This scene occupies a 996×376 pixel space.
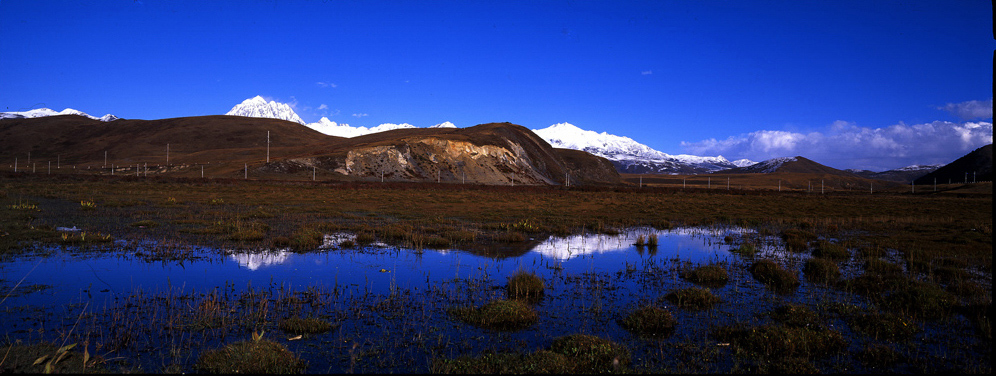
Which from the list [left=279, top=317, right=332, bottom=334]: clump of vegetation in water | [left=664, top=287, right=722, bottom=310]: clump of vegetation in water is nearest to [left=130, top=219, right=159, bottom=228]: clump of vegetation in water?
[left=279, top=317, right=332, bottom=334]: clump of vegetation in water

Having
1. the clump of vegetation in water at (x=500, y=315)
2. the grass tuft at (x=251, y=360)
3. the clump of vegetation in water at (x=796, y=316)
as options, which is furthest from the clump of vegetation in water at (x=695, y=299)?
the grass tuft at (x=251, y=360)

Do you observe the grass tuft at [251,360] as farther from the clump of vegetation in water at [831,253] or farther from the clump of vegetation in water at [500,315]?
the clump of vegetation in water at [831,253]

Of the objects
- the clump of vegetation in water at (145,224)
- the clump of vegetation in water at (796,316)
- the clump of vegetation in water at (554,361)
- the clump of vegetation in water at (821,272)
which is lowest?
the clump of vegetation in water at (554,361)

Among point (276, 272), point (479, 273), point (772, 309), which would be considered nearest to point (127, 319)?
point (276, 272)

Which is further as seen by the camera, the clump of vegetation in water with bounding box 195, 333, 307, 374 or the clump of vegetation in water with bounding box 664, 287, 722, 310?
the clump of vegetation in water with bounding box 664, 287, 722, 310

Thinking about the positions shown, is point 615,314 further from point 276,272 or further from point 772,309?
point 276,272

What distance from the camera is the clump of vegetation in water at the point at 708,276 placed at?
12.4 metres

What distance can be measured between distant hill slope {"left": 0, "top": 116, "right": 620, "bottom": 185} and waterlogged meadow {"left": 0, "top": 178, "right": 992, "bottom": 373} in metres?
79.3

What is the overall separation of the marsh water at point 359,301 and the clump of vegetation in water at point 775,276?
30 cm

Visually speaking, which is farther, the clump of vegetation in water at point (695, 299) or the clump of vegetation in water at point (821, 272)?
the clump of vegetation in water at point (821, 272)

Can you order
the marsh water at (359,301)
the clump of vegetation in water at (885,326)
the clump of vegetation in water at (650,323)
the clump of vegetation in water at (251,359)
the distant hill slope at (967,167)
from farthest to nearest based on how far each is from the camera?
the distant hill slope at (967,167) < the clump of vegetation in water at (650,323) < the clump of vegetation in water at (885,326) < the marsh water at (359,301) < the clump of vegetation in water at (251,359)

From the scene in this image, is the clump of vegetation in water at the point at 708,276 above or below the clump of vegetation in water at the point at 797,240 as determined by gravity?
below

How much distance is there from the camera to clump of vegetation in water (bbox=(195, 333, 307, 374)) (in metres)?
6.39

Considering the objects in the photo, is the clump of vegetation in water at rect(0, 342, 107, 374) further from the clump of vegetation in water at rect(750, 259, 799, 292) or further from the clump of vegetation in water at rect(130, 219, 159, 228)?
the clump of vegetation in water at rect(130, 219, 159, 228)
